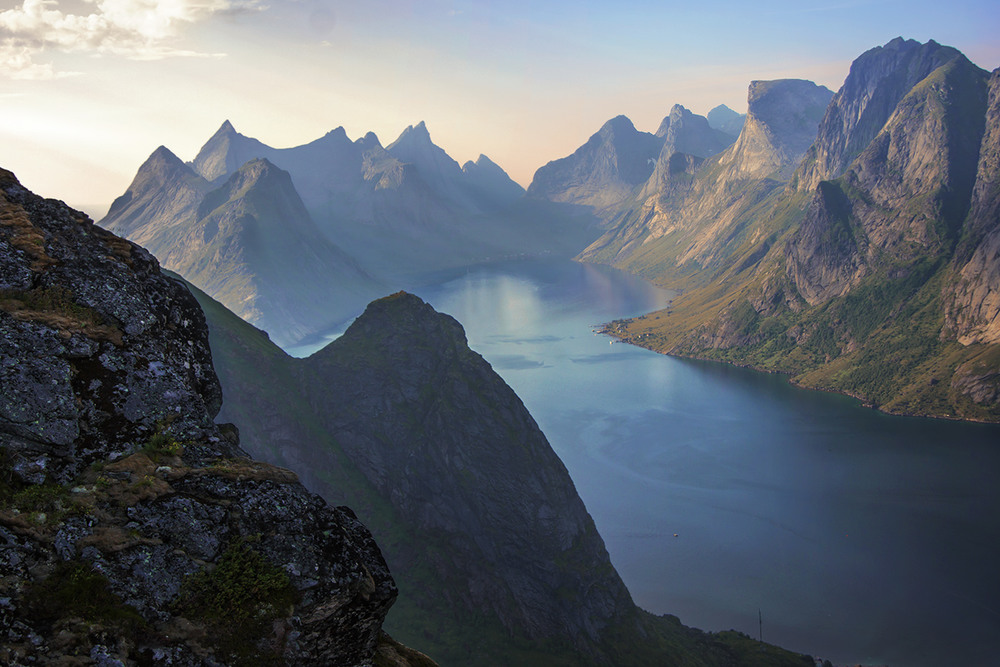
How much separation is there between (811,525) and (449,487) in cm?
8245

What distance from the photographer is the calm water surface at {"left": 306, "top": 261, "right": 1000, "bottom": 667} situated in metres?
98.3

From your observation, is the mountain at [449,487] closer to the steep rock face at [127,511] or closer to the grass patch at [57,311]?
the steep rock face at [127,511]

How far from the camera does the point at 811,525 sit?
415 ft

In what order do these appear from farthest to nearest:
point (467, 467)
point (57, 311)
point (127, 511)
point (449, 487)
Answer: point (467, 467) → point (449, 487) → point (57, 311) → point (127, 511)

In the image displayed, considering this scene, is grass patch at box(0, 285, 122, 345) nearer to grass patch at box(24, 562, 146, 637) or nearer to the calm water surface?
grass patch at box(24, 562, 146, 637)

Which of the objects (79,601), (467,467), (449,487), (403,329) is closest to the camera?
(79,601)

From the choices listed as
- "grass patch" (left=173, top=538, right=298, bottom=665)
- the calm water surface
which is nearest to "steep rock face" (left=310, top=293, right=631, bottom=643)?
the calm water surface

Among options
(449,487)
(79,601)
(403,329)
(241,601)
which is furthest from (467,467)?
(79,601)

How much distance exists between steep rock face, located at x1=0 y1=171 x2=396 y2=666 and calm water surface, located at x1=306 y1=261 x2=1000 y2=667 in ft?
327

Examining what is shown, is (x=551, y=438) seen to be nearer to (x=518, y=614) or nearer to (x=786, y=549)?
(x=786, y=549)

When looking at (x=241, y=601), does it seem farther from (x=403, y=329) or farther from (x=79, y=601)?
(x=403, y=329)

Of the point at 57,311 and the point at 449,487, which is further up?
the point at 57,311

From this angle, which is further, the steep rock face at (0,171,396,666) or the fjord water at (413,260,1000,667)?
the fjord water at (413,260,1000,667)

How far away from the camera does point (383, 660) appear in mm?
19156
